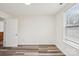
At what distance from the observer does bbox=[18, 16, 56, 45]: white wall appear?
27.2ft

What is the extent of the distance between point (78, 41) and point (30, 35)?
518cm

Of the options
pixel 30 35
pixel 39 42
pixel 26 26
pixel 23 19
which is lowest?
pixel 39 42

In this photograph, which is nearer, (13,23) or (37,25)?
(13,23)

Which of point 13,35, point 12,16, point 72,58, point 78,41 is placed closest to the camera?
point 72,58

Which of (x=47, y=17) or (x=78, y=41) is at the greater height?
(x=47, y=17)

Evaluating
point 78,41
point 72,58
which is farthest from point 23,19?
point 72,58

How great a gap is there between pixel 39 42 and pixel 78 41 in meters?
4.93

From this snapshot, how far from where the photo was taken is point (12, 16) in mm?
8109

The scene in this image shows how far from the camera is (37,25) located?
8352 mm

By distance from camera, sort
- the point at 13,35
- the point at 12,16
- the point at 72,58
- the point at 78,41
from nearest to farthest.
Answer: the point at 72,58 → the point at 78,41 → the point at 13,35 → the point at 12,16

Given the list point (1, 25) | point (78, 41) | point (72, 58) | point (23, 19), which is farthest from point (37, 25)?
point (72, 58)

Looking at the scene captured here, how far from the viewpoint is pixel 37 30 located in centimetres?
834

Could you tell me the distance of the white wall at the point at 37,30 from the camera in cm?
829

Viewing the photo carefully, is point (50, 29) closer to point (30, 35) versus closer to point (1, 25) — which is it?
point (30, 35)
